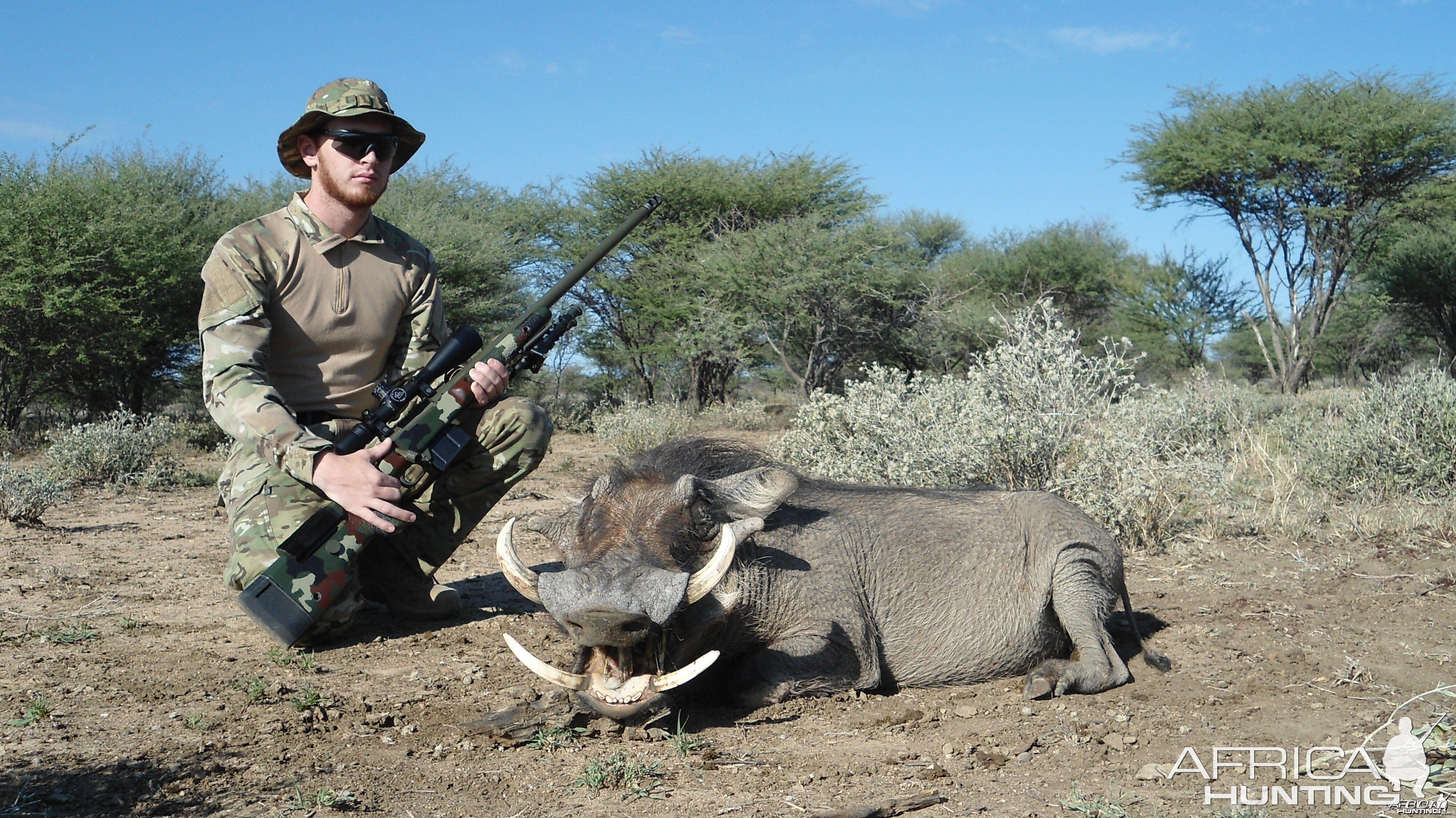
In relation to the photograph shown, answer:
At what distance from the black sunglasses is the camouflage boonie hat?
0.22ft

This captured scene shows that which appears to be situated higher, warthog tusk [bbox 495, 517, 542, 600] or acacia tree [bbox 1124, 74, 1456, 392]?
acacia tree [bbox 1124, 74, 1456, 392]

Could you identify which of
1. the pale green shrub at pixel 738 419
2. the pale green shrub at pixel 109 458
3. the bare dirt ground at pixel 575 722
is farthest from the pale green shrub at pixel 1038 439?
the pale green shrub at pixel 738 419

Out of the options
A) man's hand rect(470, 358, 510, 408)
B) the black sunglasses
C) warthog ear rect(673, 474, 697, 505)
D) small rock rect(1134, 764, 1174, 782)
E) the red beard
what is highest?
the black sunglasses

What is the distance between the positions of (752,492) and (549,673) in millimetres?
1013

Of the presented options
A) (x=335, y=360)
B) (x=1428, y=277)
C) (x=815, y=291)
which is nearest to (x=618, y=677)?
(x=335, y=360)

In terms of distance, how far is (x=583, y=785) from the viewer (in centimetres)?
294

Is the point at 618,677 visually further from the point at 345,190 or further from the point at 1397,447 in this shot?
the point at 1397,447

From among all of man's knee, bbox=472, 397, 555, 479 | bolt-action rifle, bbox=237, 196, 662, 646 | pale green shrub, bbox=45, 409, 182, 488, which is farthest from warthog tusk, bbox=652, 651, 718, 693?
pale green shrub, bbox=45, 409, 182, 488

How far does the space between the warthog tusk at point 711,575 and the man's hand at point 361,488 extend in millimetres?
947

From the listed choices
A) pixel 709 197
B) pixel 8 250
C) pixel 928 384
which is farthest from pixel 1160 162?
pixel 8 250

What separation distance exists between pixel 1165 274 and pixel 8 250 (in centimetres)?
2214

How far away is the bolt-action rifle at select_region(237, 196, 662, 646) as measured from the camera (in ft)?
13.0

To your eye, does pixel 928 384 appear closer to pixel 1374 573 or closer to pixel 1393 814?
pixel 1374 573

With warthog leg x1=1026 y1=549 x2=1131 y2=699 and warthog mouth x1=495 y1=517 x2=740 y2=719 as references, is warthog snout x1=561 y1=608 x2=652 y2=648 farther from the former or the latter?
warthog leg x1=1026 y1=549 x2=1131 y2=699
